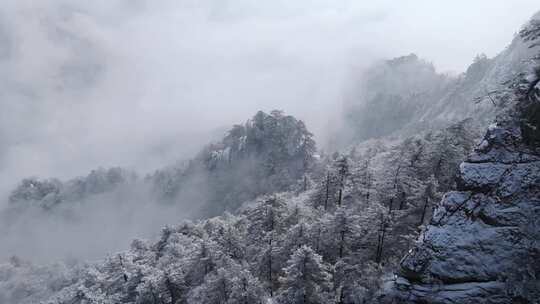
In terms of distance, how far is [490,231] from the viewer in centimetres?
2783

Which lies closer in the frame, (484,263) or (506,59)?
(484,263)

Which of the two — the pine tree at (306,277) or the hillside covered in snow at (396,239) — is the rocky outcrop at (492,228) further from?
the pine tree at (306,277)

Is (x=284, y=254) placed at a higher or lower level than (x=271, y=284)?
higher

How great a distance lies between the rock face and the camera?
87.3 feet

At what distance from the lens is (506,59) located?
17400 centimetres

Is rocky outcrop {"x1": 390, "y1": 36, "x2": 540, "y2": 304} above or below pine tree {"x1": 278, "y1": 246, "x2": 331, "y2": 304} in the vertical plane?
above

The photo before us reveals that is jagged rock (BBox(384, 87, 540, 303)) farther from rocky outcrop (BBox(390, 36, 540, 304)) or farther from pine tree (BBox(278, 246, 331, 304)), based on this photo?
Result: pine tree (BBox(278, 246, 331, 304))

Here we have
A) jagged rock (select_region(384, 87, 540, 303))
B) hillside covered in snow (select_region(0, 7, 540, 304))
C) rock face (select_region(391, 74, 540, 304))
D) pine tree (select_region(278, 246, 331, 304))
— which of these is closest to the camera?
rock face (select_region(391, 74, 540, 304))

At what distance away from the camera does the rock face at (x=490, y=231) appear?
2661cm

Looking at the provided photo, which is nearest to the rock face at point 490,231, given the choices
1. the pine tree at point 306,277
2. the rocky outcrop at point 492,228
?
the rocky outcrop at point 492,228

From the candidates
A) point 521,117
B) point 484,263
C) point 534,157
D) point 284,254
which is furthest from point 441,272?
point 284,254

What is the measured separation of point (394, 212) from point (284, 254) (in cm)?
1409

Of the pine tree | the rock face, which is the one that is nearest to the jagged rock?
the rock face

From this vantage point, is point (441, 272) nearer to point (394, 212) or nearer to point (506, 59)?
point (394, 212)
